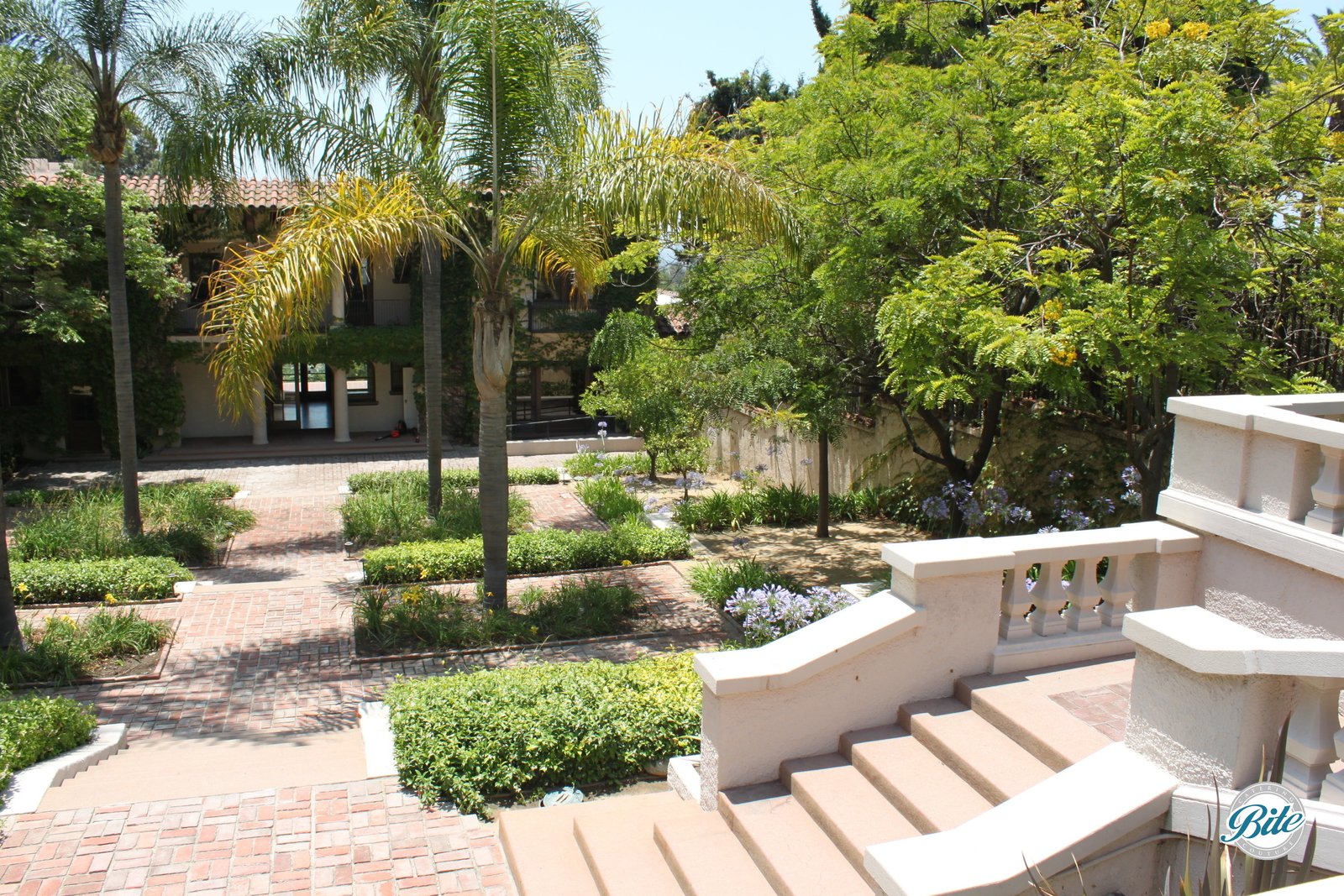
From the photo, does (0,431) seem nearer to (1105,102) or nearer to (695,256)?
(695,256)

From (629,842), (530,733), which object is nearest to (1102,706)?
(629,842)

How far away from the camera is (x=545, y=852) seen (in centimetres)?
586

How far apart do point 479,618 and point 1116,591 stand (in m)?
7.46

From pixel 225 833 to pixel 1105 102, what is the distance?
8674 mm

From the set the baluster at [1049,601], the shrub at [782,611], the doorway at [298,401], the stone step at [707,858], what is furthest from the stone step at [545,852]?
the doorway at [298,401]

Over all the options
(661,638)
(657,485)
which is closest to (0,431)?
(657,485)

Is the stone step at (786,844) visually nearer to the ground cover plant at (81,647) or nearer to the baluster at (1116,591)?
the baluster at (1116,591)

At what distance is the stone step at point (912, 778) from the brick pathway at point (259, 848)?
2.13m

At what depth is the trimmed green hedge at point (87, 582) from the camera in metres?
12.4

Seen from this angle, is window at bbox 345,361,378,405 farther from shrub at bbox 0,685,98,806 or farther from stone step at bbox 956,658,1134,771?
stone step at bbox 956,658,1134,771

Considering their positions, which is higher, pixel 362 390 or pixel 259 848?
pixel 362 390

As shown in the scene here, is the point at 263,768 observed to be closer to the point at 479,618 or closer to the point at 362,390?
the point at 479,618

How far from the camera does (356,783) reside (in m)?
7.04

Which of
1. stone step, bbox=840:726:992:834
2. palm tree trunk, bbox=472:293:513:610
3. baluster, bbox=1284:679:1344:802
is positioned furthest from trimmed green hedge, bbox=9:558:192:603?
baluster, bbox=1284:679:1344:802
